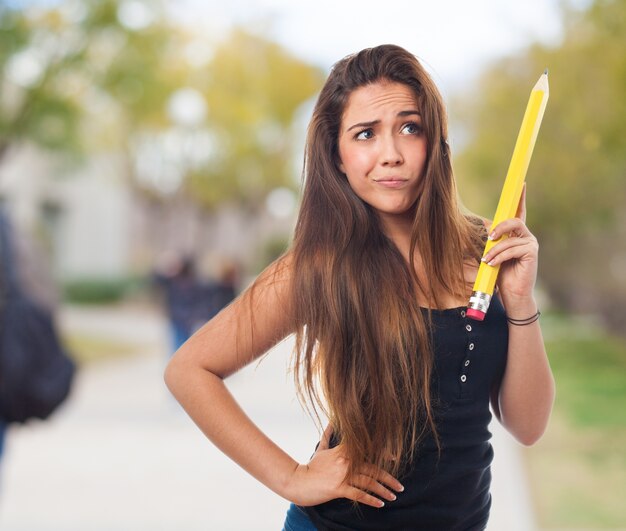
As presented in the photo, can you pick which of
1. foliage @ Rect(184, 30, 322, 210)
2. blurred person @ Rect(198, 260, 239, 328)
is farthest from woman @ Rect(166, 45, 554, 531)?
foliage @ Rect(184, 30, 322, 210)

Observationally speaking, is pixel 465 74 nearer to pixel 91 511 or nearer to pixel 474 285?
pixel 91 511

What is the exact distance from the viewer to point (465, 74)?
19.2m

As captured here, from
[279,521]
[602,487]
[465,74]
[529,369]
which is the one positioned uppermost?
[465,74]

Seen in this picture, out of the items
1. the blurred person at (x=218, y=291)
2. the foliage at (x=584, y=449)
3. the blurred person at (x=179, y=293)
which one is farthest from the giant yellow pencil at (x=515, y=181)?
the blurred person at (x=218, y=291)

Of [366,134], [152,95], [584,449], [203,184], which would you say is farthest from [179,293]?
[203,184]

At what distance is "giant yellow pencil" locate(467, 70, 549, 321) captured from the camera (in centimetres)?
178

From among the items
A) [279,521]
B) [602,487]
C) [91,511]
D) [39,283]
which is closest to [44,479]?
[91,511]

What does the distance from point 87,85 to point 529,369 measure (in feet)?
43.9

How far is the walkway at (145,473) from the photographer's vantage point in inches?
248

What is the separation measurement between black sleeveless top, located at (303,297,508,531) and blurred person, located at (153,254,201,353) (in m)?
7.48

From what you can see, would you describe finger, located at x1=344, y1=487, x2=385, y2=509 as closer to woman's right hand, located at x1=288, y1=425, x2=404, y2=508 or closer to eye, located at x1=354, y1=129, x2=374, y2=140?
woman's right hand, located at x1=288, y1=425, x2=404, y2=508

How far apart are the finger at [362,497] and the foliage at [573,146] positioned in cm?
572

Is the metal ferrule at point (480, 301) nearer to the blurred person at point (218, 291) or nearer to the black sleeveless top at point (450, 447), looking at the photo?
the black sleeveless top at point (450, 447)

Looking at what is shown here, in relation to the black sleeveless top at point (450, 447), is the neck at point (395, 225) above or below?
Answer: above
